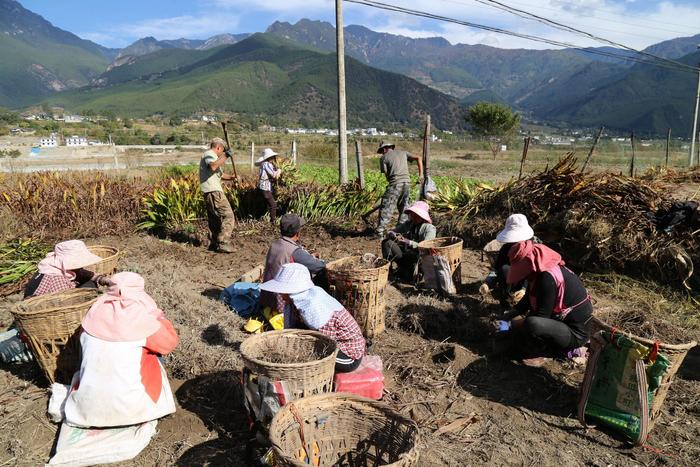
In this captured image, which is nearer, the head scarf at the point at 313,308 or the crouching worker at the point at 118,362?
the crouching worker at the point at 118,362

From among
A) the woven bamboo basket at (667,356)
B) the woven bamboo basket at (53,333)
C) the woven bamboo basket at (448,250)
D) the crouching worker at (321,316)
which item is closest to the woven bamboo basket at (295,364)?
the crouching worker at (321,316)

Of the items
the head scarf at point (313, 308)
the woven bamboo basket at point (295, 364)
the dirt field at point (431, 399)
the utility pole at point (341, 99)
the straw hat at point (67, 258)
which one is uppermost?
the utility pole at point (341, 99)

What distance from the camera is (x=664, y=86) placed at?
154 meters

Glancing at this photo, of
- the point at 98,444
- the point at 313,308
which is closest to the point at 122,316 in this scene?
the point at 98,444

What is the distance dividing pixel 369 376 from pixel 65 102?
170m

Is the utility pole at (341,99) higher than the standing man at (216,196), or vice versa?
the utility pole at (341,99)

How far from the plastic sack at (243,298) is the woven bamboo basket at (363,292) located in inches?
38.7

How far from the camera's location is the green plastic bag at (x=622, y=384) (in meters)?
2.71

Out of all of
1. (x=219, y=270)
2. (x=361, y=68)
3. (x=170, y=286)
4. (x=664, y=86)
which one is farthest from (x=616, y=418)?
(x=664, y=86)

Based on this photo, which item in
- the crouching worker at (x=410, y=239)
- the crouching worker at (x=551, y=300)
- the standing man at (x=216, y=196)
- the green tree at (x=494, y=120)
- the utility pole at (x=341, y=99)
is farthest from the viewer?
the green tree at (x=494, y=120)

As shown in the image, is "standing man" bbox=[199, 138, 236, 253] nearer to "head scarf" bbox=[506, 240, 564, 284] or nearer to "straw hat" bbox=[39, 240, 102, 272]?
"straw hat" bbox=[39, 240, 102, 272]

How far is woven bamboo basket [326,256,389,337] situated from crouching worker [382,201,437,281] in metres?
1.13

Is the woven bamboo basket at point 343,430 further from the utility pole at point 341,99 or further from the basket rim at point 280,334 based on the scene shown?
the utility pole at point 341,99

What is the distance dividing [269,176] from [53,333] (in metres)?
4.73
